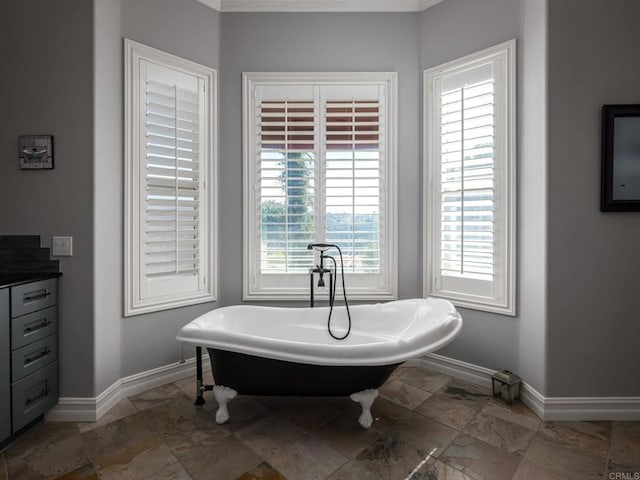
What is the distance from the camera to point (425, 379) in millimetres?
2711

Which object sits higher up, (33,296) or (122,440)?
(33,296)

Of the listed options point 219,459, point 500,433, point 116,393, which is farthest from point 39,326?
point 500,433

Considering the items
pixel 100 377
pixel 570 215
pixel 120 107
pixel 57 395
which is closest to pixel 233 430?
pixel 100 377

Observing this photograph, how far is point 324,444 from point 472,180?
2.15 metres

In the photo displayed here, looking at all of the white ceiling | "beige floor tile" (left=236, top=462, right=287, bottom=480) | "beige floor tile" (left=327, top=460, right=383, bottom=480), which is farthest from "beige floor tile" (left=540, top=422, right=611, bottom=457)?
the white ceiling

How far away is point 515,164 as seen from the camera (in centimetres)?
243

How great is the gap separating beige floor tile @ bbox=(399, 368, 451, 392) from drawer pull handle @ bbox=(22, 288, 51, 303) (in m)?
2.57

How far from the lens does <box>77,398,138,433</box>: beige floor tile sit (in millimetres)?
2100

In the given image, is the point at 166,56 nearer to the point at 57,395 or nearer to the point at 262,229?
the point at 262,229

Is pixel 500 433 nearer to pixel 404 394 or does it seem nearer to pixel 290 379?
pixel 404 394

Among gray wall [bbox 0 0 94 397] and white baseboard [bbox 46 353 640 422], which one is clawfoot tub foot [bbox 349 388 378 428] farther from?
gray wall [bbox 0 0 94 397]

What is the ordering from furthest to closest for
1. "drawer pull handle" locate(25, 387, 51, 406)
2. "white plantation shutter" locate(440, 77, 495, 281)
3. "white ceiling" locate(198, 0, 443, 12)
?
"white ceiling" locate(198, 0, 443, 12)
"white plantation shutter" locate(440, 77, 495, 281)
"drawer pull handle" locate(25, 387, 51, 406)

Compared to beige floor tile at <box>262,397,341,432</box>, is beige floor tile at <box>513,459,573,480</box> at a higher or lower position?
lower

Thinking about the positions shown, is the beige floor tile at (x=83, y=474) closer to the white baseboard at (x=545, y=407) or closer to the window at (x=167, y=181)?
the white baseboard at (x=545, y=407)
